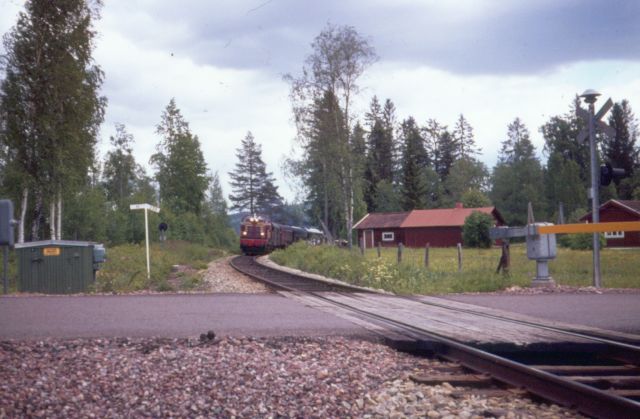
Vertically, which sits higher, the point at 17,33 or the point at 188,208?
the point at 17,33

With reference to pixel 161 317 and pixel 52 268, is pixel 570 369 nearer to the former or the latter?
pixel 161 317

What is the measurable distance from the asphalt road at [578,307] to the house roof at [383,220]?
1996 inches

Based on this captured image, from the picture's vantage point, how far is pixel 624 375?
634 centimetres

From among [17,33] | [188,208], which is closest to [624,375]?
[17,33]

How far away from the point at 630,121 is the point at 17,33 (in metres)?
70.1

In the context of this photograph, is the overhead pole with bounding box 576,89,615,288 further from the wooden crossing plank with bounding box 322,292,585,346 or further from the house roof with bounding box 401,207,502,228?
the house roof with bounding box 401,207,502,228

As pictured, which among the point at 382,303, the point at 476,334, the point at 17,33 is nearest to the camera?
the point at 476,334

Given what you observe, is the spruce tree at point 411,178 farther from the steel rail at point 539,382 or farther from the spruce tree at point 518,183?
the steel rail at point 539,382

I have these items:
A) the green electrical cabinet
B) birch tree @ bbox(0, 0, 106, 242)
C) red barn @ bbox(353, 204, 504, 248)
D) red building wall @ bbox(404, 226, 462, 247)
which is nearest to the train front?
red barn @ bbox(353, 204, 504, 248)

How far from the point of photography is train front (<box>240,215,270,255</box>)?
49.3 meters

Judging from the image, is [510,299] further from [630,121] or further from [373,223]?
[630,121]

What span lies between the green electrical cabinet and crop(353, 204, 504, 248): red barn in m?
42.9

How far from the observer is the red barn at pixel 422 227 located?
197 ft

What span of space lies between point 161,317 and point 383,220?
5828cm
